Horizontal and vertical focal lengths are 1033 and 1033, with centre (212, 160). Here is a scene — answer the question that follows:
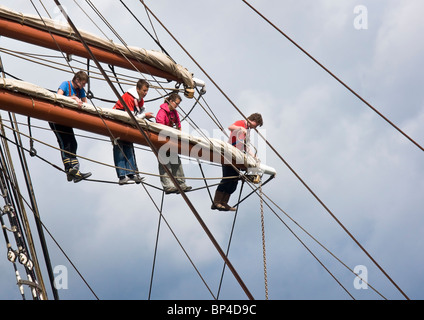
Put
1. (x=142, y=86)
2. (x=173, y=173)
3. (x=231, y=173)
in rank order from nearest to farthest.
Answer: (x=142, y=86) < (x=173, y=173) < (x=231, y=173)

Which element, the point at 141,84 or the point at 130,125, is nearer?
the point at 141,84

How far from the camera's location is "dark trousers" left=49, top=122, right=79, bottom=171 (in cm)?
1301

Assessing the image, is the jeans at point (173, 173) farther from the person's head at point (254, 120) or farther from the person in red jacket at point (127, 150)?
the person's head at point (254, 120)

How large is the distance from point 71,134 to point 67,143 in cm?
15

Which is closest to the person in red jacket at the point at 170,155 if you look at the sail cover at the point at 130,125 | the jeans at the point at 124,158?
the sail cover at the point at 130,125

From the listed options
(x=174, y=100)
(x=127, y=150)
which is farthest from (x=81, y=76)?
(x=174, y=100)

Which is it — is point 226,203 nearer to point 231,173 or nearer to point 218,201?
point 218,201

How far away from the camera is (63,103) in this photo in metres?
13.2

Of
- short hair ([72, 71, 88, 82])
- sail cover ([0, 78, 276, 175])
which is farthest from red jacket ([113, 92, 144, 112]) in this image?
short hair ([72, 71, 88, 82])

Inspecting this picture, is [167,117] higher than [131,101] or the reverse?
higher

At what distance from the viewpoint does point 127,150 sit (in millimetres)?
14109
